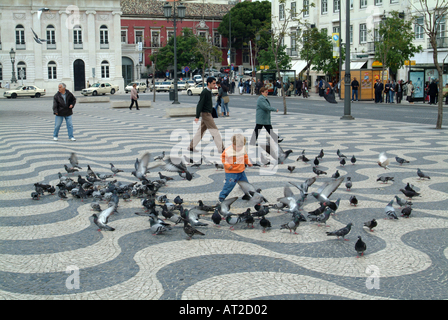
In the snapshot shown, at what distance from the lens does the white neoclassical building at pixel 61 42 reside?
58250 millimetres

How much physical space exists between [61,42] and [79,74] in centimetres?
429

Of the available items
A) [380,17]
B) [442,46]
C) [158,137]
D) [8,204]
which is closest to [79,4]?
[380,17]

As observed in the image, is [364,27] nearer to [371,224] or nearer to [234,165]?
[234,165]

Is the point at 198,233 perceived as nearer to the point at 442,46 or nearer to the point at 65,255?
the point at 65,255

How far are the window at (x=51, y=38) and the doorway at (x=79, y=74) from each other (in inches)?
126

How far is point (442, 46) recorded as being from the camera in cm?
3894

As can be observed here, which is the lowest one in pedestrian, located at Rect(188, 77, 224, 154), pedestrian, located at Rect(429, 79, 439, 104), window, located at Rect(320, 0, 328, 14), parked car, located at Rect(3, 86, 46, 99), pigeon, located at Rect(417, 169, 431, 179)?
pigeon, located at Rect(417, 169, 431, 179)

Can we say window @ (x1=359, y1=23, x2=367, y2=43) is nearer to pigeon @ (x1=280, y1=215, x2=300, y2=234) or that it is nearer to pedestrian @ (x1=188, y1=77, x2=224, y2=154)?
pedestrian @ (x1=188, y1=77, x2=224, y2=154)

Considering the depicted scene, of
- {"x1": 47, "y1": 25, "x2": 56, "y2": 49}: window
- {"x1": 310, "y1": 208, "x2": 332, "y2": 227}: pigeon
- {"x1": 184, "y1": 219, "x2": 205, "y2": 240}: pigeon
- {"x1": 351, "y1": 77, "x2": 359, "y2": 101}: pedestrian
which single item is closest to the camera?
{"x1": 184, "y1": 219, "x2": 205, "y2": 240}: pigeon

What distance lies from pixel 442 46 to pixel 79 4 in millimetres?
40746

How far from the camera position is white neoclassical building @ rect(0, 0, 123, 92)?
191 feet

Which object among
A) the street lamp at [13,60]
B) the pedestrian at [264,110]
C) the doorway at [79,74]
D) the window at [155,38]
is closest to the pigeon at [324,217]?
the pedestrian at [264,110]

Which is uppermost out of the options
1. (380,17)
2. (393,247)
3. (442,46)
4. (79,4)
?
(79,4)

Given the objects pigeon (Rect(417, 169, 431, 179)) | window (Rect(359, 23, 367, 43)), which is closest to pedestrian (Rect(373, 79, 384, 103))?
window (Rect(359, 23, 367, 43))
